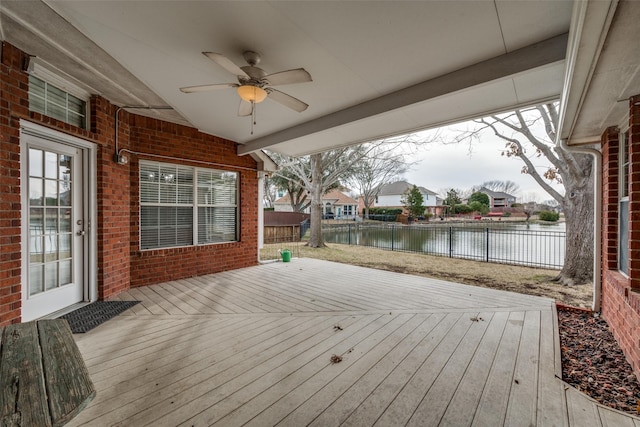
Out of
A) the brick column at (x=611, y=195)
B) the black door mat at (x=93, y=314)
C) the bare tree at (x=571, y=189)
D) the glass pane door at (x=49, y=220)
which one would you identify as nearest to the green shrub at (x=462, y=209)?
the bare tree at (x=571, y=189)

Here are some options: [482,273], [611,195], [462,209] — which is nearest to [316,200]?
[482,273]

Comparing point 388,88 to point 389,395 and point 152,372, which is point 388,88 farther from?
point 152,372

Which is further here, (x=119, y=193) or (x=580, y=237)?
(x=580, y=237)

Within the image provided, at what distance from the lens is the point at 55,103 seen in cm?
313

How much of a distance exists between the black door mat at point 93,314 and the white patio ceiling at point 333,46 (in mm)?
2672

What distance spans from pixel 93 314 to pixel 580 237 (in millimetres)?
7867

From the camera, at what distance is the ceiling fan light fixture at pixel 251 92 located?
101 inches

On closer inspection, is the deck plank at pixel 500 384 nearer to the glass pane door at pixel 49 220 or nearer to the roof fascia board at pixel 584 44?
the roof fascia board at pixel 584 44

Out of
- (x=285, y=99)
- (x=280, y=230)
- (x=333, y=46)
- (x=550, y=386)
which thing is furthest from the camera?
(x=280, y=230)

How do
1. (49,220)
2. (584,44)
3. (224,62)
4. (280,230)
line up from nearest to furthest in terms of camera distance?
(584,44) → (224,62) → (49,220) → (280,230)

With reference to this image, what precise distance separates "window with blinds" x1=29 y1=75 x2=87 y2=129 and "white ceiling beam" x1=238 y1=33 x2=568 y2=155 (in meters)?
2.88

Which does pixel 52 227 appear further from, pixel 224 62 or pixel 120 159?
pixel 224 62

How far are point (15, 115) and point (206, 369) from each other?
116 inches

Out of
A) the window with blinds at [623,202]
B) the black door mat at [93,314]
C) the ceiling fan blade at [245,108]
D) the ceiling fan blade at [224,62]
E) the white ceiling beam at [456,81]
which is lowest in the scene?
the black door mat at [93,314]
